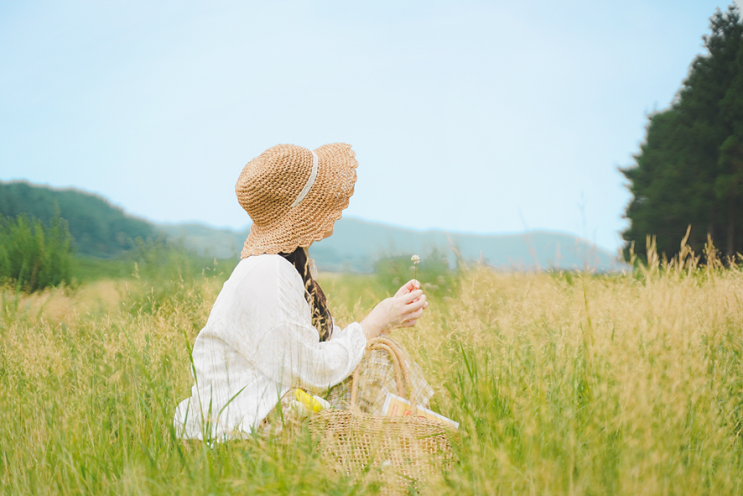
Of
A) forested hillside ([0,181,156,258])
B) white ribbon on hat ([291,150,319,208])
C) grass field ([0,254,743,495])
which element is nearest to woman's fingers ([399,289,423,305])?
grass field ([0,254,743,495])

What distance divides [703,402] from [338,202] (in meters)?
1.64

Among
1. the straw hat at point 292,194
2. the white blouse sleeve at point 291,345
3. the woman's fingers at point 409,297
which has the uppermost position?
the straw hat at point 292,194

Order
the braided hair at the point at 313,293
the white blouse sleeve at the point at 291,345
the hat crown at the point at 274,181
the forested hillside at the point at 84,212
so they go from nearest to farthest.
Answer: the white blouse sleeve at the point at 291,345 → the hat crown at the point at 274,181 → the braided hair at the point at 313,293 → the forested hillside at the point at 84,212

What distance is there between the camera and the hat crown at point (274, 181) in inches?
78.3

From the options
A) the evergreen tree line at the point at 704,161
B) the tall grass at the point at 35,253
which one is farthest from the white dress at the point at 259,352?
the evergreen tree line at the point at 704,161

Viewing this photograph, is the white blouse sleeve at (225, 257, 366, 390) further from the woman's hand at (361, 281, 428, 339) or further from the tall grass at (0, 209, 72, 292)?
the tall grass at (0, 209, 72, 292)

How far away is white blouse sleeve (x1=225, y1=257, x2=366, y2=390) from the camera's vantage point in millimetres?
1815

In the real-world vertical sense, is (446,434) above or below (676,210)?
below

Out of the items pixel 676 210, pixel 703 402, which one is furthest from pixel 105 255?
pixel 676 210

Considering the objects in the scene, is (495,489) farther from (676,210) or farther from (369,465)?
(676,210)

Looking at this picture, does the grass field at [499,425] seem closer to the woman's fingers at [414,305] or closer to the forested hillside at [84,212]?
the woman's fingers at [414,305]

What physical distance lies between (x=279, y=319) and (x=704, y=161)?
11908 millimetres

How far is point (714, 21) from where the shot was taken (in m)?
10.6

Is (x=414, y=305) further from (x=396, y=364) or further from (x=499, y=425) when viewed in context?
(x=499, y=425)
